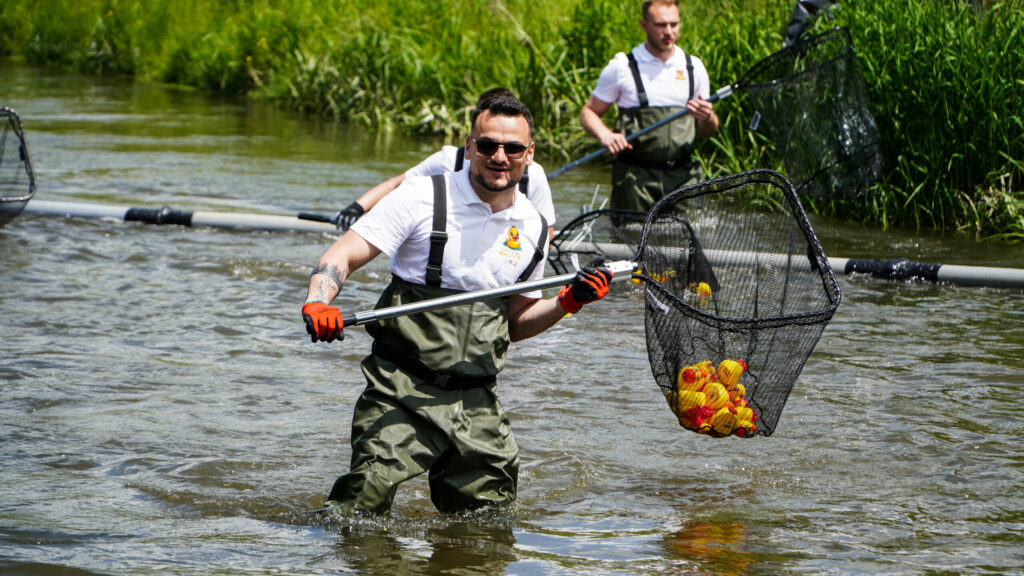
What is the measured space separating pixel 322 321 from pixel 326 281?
0.24m

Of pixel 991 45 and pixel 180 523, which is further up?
pixel 991 45

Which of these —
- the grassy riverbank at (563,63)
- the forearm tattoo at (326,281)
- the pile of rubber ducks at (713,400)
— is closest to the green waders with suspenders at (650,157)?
the grassy riverbank at (563,63)

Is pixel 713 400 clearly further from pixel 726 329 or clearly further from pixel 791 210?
pixel 791 210

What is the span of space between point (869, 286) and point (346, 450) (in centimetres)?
450

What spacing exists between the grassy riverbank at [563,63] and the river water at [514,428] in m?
0.59

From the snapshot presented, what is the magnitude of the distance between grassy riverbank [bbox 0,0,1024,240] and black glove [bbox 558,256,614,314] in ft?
21.3

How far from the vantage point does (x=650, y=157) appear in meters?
8.80

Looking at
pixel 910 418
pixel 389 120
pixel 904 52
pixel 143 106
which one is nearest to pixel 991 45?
pixel 904 52

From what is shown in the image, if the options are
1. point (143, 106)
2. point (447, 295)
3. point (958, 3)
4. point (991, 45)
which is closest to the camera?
point (447, 295)

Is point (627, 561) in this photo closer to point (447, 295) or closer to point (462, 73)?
point (447, 295)

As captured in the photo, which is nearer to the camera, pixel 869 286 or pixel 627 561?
pixel 627 561

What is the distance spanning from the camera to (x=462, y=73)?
1666 cm

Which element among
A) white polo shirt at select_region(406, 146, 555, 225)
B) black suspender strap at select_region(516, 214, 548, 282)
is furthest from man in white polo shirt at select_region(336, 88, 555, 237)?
black suspender strap at select_region(516, 214, 548, 282)

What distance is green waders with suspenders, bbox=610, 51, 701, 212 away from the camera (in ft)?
28.5
